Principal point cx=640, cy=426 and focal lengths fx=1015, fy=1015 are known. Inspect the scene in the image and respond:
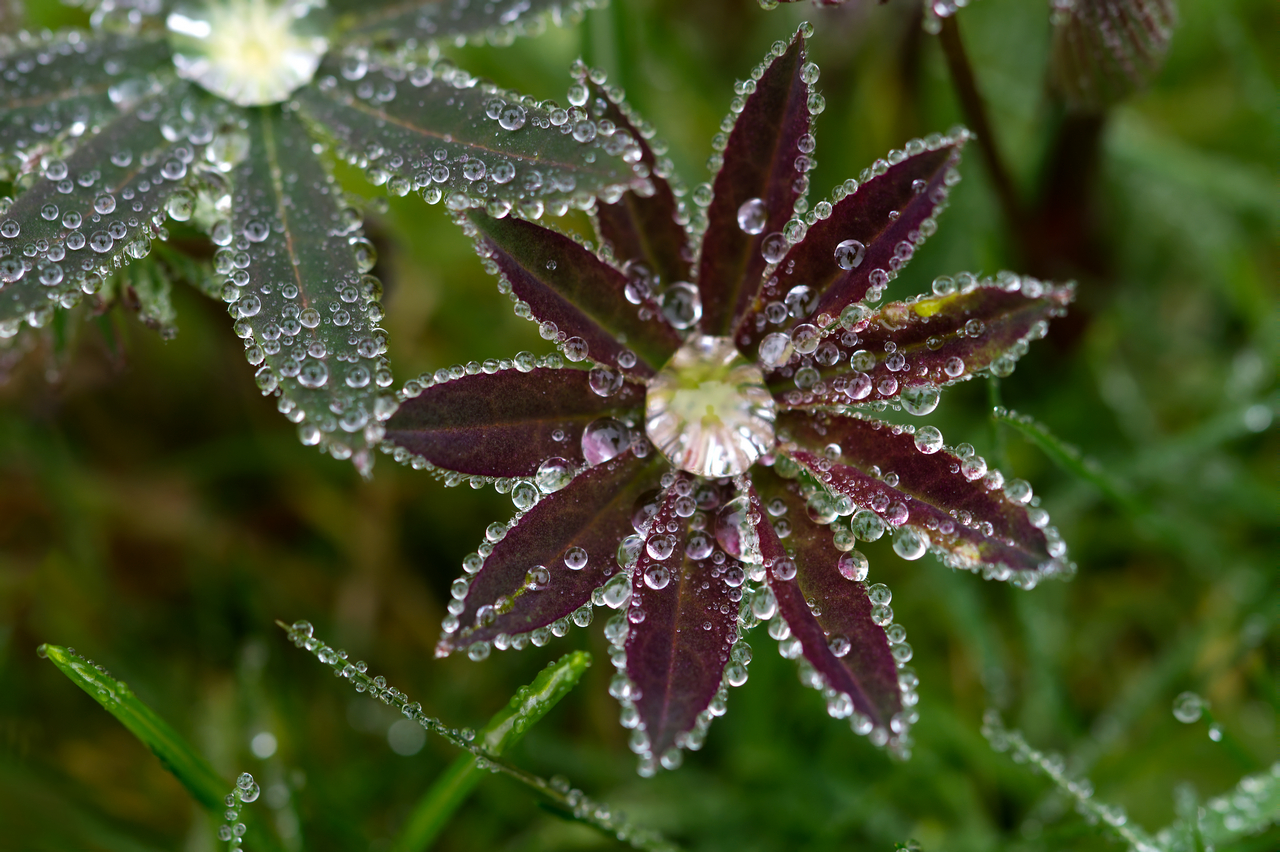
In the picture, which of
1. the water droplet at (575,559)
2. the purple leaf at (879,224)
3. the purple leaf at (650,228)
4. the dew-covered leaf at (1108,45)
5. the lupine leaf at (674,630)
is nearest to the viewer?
the lupine leaf at (674,630)

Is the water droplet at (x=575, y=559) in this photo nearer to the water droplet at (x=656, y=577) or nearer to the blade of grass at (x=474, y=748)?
the water droplet at (x=656, y=577)

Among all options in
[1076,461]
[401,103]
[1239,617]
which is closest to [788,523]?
[1076,461]

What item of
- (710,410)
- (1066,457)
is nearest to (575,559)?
(710,410)

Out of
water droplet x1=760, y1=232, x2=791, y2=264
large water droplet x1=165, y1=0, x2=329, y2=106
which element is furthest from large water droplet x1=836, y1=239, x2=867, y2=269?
large water droplet x1=165, y1=0, x2=329, y2=106

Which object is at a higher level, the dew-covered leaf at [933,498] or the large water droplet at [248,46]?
the large water droplet at [248,46]

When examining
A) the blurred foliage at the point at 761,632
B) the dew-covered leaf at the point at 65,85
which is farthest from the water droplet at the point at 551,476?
the dew-covered leaf at the point at 65,85

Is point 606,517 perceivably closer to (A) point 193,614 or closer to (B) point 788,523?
(B) point 788,523
